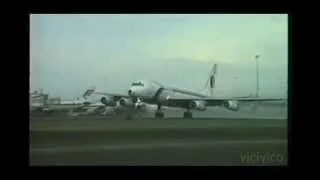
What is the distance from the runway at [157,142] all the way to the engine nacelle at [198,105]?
0.10m

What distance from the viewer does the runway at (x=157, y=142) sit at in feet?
8.46

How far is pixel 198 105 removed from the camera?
2.64m

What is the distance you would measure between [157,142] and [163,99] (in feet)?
1.04

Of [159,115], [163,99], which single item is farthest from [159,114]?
[163,99]

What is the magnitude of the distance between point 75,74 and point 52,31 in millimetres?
355

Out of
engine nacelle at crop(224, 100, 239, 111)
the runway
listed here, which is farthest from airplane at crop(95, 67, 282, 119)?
the runway

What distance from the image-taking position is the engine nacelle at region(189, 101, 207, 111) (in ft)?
8.57

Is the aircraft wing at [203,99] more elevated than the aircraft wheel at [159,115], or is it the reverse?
the aircraft wing at [203,99]

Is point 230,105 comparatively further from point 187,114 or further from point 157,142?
point 157,142

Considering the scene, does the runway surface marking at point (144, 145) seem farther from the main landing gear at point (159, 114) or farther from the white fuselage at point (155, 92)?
the white fuselage at point (155, 92)

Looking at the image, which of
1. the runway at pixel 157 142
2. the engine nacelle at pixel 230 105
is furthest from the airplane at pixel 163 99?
the runway at pixel 157 142
